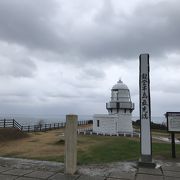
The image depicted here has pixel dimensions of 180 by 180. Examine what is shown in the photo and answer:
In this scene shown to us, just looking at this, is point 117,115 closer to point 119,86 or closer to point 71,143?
point 119,86

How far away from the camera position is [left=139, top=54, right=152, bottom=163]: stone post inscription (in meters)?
9.90

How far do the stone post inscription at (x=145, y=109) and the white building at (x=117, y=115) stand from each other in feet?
87.0

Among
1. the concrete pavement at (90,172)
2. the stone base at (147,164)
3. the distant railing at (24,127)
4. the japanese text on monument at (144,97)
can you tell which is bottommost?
the concrete pavement at (90,172)

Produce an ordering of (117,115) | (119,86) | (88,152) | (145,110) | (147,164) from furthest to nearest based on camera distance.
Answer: (119,86) → (117,115) → (88,152) → (145,110) → (147,164)

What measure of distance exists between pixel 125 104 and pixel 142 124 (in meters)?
29.1

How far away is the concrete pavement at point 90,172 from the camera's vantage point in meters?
7.85

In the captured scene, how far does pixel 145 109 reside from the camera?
33.5ft

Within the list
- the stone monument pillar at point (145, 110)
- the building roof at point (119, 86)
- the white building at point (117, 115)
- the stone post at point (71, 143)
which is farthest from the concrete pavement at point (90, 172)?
the building roof at point (119, 86)

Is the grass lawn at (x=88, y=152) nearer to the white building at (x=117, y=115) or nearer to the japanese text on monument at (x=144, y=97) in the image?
the japanese text on monument at (x=144, y=97)

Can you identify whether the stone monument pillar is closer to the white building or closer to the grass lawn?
the grass lawn

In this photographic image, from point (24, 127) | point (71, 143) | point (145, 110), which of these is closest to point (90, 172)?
point (71, 143)

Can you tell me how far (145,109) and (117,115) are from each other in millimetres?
28293

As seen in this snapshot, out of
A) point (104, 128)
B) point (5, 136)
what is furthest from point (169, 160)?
point (104, 128)

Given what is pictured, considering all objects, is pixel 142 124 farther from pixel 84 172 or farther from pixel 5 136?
pixel 5 136
